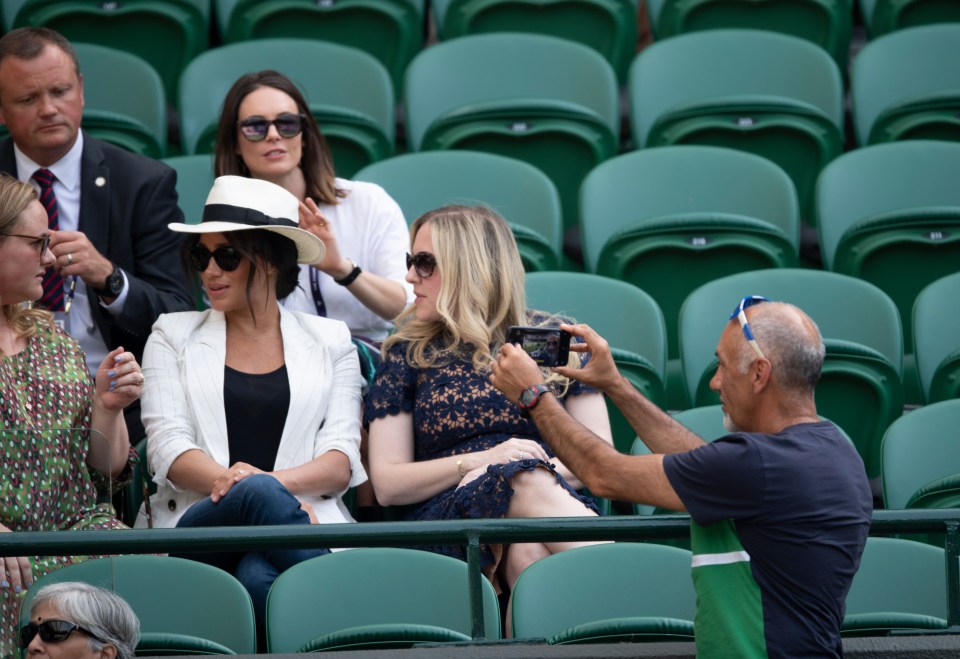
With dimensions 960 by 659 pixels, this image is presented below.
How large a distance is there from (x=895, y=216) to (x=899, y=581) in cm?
183

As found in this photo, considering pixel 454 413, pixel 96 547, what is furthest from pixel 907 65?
pixel 96 547

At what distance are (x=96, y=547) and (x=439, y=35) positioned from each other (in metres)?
4.04

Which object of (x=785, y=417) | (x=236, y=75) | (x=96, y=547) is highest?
(x=236, y=75)

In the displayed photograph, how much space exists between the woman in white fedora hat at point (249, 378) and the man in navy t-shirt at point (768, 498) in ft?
3.77

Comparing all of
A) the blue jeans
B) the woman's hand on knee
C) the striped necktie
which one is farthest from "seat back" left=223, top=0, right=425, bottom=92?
the blue jeans

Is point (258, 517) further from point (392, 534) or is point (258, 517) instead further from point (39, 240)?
point (39, 240)

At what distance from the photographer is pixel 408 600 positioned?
10.9ft

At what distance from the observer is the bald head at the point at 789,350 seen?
2.93 metres

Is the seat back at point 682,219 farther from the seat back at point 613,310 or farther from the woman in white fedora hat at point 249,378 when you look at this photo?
the woman in white fedora hat at point 249,378

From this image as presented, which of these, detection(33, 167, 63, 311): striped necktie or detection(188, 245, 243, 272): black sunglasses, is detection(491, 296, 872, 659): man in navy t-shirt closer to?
detection(188, 245, 243, 272): black sunglasses

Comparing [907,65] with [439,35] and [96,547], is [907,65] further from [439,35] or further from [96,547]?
[96,547]

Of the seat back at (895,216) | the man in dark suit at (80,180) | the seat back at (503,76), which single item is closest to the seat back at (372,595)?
the man in dark suit at (80,180)

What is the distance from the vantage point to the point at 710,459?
2.82 metres

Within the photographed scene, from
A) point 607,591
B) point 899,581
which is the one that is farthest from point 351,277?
point 899,581
